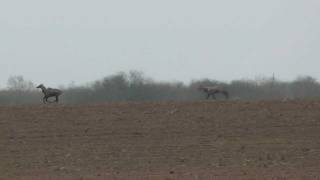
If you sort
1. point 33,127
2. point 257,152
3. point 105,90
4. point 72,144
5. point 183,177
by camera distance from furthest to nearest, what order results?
point 105,90
point 33,127
point 72,144
point 257,152
point 183,177

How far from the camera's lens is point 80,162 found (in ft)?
69.0

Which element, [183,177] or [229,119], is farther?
[229,119]

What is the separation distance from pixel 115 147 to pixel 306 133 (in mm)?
6495

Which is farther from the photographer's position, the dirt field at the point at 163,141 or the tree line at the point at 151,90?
the tree line at the point at 151,90

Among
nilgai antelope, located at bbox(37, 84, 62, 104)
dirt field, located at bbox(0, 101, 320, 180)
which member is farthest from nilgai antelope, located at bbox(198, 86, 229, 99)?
nilgai antelope, located at bbox(37, 84, 62, 104)

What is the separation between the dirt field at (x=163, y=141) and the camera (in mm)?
18891

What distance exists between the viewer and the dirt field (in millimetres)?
18891

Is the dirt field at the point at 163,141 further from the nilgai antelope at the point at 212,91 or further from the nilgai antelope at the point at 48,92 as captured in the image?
the nilgai antelope at the point at 212,91

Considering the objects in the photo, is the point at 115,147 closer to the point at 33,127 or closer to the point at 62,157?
the point at 62,157

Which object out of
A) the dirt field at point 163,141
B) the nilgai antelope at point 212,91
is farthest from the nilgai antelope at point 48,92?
the nilgai antelope at point 212,91

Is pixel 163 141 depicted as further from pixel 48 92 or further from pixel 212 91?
pixel 212 91

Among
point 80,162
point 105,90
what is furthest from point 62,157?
point 105,90

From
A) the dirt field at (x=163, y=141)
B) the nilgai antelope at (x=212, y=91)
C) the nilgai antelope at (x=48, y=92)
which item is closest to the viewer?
the dirt field at (x=163, y=141)

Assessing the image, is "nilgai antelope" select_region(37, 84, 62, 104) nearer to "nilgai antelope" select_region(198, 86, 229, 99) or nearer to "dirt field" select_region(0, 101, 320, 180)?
"dirt field" select_region(0, 101, 320, 180)
